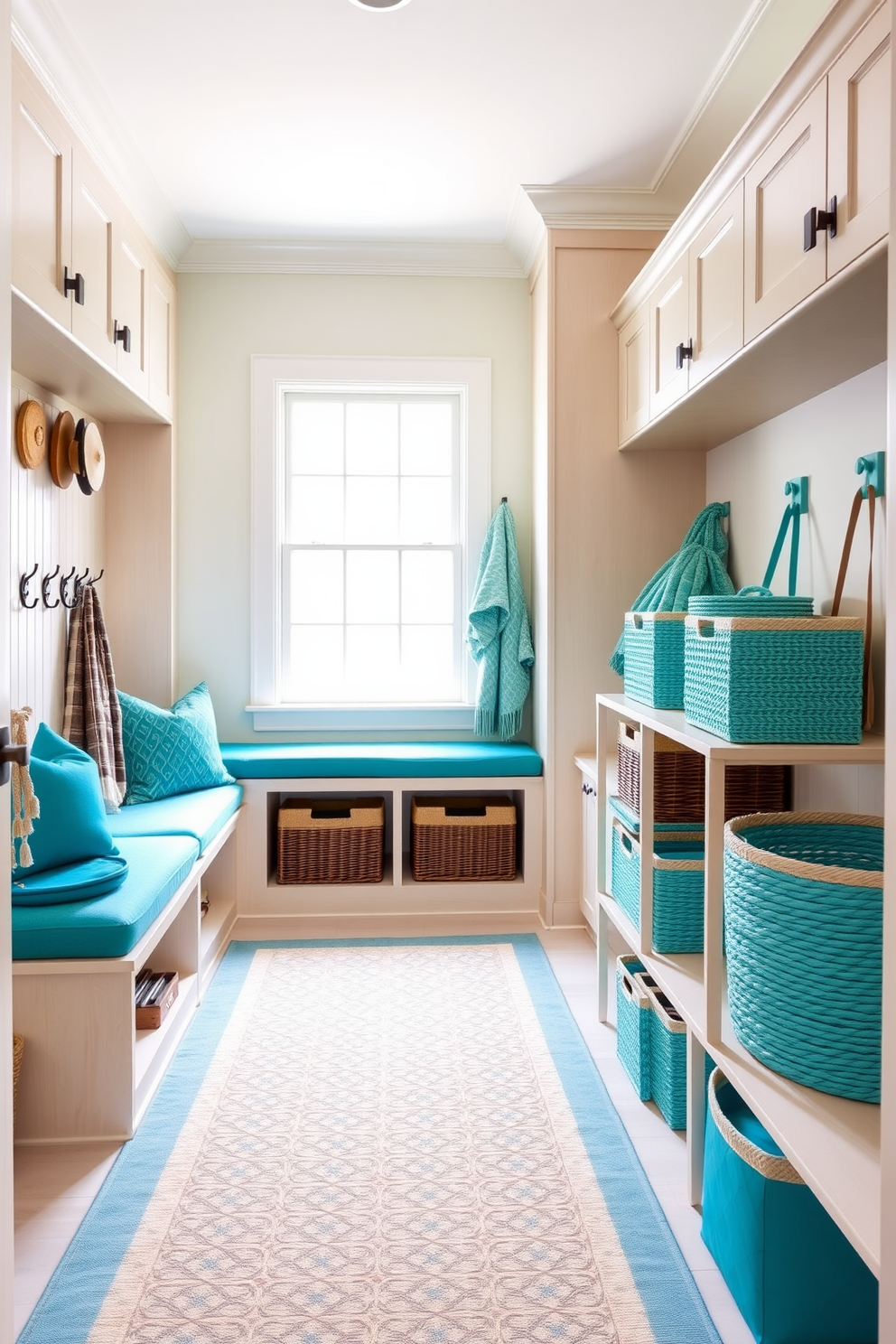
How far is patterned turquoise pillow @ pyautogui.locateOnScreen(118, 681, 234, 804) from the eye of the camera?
11.2ft

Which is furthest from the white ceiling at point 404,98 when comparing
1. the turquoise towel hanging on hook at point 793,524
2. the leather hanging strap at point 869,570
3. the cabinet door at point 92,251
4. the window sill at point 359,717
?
the window sill at point 359,717

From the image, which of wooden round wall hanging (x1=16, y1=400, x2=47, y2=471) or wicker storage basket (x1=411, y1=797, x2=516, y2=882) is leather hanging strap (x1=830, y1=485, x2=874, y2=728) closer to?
wicker storage basket (x1=411, y1=797, x2=516, y2=882)

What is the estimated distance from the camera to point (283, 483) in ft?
13.5

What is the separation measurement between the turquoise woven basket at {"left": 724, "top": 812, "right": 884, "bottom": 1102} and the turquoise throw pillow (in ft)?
5.05

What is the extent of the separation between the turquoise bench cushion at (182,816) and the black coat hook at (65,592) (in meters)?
0.76

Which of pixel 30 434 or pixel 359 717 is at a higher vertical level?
pixel 30 434

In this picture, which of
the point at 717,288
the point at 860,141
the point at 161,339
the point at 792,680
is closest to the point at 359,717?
the point at 161,339

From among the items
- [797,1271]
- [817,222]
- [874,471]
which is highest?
[817,222]

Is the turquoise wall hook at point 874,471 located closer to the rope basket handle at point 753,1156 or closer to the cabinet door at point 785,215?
the cabinet door at point 785,215

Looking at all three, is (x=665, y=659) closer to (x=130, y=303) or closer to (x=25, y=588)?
(x=25, y=588)

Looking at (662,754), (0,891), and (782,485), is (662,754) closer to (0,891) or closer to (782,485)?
(782,485)

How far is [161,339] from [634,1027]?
3065mm

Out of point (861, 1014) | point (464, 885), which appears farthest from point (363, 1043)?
point (861, 1014)

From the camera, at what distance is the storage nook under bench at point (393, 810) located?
369 centimetres
